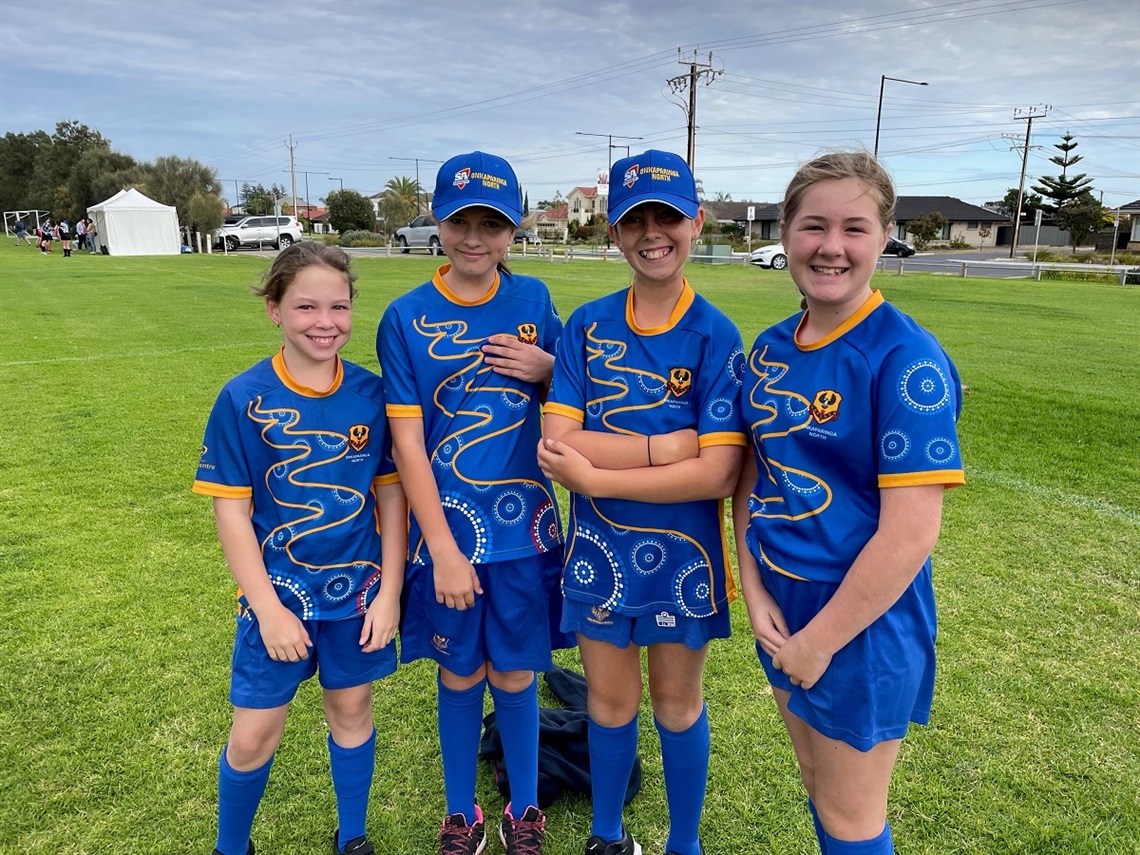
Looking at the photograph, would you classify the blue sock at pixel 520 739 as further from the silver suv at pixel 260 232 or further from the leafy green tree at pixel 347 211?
the leafy green tree at pixel 347 211

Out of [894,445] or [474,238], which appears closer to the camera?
[894,445]

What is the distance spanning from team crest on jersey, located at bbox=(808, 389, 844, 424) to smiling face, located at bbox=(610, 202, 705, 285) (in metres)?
0.54

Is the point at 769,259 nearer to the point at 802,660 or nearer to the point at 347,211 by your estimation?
the point at 802,660

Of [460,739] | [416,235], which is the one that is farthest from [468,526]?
[416,235]

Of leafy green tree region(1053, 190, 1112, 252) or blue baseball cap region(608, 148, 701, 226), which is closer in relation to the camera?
blue baseball cap region(608, 148, 701, 226)

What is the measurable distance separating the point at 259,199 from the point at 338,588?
100705 mm

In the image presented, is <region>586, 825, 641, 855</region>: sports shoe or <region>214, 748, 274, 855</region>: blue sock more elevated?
<region>214, 748, 274, 855</region>: blue sock

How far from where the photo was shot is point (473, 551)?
2.09 meters

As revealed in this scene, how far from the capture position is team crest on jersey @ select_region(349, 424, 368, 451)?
2014 mm

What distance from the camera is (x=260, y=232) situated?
36281 millimetres

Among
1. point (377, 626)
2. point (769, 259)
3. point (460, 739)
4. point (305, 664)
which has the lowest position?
point (460, 739)

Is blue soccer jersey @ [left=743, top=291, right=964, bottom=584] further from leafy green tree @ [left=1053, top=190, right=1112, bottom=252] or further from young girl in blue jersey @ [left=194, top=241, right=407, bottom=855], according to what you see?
leafy green tree @ [left=1053, top=190, right=1112, bottom=252]

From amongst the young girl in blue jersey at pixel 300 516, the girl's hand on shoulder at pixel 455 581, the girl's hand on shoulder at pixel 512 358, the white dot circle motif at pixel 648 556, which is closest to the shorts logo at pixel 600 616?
the white dot circle motif at pixel 648 556

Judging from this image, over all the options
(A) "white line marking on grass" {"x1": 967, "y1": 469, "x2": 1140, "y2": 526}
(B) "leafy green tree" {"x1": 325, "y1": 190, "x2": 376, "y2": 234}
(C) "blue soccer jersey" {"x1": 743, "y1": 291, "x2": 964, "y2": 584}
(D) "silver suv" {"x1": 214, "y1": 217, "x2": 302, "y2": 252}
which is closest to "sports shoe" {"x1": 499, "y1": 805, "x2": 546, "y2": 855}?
(C) "blue soccer jersey" {"x1": 743, "y1": 291, "x2": 964, "y2": 584}
